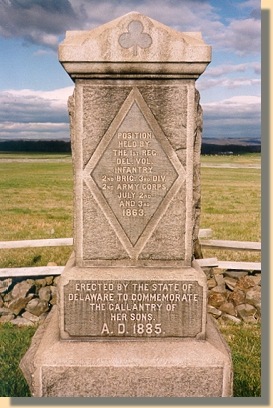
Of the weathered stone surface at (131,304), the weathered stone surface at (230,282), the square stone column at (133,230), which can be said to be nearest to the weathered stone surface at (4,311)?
the square stone column at (133,230)

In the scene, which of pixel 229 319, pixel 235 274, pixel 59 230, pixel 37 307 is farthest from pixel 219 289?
pixel 59 230

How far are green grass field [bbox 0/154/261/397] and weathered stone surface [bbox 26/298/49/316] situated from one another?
1.25ft

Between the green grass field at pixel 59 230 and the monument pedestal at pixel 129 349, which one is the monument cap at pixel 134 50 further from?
the green grass field at pixel 59 230

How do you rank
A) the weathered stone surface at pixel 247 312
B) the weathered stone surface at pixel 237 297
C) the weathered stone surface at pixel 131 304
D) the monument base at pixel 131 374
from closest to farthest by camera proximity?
the monument base at pixel 131 374 < the weathered stone surface at pixel 131 304 < the weathered stone surface at pixel 247 312 < the weathered stone surface at pixel 237 297

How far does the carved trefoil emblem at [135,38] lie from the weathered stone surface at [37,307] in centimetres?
328

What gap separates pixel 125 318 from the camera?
137 inches

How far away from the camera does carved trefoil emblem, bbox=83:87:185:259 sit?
3.45m

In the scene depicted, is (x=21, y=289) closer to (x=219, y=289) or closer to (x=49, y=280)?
(x=49, y=280)

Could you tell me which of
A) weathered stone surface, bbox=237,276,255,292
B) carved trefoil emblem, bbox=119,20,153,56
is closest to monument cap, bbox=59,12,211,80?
carved trefoil emblem, bbox=119,20,153,56

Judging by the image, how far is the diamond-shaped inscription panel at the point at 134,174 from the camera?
3.46 metres

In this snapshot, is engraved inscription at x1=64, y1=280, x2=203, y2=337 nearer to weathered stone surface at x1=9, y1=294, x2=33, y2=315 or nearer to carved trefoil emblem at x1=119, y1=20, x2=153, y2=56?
carved trefoil emblem at x1=119, y1=20, x2=153, y2=56

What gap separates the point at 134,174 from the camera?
11.5ft

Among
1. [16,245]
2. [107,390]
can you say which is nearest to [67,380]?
[107,390]

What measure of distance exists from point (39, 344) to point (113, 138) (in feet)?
5.76
